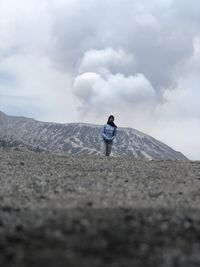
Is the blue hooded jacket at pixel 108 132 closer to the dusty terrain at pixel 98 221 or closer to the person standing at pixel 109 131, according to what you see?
the person standing at pixel 109 131

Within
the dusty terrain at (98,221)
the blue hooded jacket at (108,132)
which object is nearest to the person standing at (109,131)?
the blue hooded jacket at (108,132)

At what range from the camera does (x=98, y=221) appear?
13.2 m

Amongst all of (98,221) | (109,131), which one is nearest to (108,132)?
(109,131)

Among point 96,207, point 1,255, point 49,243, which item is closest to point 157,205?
point 96,207

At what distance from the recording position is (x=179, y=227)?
13336mm

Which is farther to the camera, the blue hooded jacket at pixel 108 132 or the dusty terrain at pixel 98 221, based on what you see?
the blue hooded jacket at pixel 108 132

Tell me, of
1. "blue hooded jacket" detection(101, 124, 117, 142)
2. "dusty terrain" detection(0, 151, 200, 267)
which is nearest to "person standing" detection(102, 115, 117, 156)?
"blue hooded jacket" detection(101, 124, 117, 142)

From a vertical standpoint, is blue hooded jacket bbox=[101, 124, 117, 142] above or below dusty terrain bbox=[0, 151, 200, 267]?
above

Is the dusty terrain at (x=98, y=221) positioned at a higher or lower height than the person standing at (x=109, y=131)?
lower

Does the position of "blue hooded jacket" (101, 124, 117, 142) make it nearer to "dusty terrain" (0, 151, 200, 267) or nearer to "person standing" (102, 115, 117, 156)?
"person standing" (102, 115, 117, 156)

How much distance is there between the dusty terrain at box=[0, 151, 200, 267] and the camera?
34.3 feet

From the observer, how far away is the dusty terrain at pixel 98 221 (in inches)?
412

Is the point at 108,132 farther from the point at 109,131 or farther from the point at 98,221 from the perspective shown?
the point at 98,221

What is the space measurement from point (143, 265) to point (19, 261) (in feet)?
7.37
